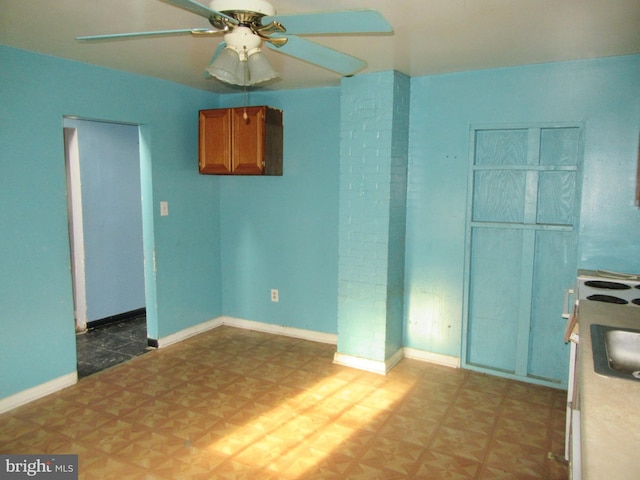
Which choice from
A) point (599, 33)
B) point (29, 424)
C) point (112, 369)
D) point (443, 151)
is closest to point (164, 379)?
point (112, 369)

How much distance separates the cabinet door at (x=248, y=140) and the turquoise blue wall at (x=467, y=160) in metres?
1.19

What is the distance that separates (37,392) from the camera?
9.74 feet

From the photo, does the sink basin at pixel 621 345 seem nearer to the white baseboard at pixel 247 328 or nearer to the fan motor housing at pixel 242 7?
the fan motor housing at pixel 242 7

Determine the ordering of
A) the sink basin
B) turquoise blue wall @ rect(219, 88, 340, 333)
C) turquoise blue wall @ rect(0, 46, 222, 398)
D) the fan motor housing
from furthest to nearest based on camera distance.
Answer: turquoise blue wall @ rect(219, 88, 340, 333) → turquoise blue wall @ rect(0, 46, 222, 398) → the sink basin → the fan motor housing

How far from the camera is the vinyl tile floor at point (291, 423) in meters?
2.32

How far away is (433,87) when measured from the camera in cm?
339

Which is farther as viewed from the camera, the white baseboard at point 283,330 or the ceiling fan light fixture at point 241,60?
the white baseboard at point 283,330

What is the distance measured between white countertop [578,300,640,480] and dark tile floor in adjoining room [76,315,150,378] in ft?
10.7

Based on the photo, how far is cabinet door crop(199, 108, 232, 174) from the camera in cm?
378

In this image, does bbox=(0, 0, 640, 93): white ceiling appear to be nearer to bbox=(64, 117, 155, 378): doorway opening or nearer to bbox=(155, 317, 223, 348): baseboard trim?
bbox=(64, 117, 155, 378): doorway opening

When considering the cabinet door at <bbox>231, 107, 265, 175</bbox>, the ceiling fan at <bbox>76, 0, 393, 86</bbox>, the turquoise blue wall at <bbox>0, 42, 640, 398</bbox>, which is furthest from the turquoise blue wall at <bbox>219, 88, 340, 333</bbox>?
the ceiling fan at <bbox>76, 0, 393, 86</bbox>

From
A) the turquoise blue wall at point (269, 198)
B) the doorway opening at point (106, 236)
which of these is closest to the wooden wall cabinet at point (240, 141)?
the turquoise blue wall at point (269, 198)

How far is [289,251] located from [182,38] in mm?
2072

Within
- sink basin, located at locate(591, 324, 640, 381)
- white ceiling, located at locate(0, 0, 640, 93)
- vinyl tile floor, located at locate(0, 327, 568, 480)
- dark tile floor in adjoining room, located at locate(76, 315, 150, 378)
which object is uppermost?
white ceiling, located at locate(0, 0, 640, 93)
